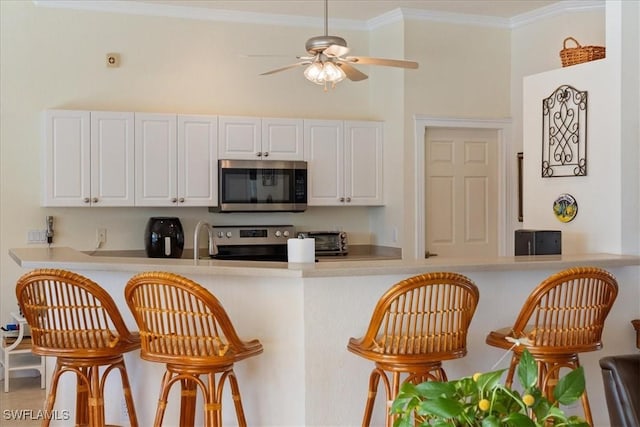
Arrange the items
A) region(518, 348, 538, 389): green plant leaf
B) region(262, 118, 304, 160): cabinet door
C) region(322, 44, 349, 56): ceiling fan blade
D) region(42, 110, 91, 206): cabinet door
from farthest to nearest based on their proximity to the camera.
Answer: region(262, 118, 304, 160): cabinet door
region(42, 110, 91, 206): cabinet door
region(322, 44, 349, 56): ceiling fan blade
region(518, 348, 538, 389): green plant leaf

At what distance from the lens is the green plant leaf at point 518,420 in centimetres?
111

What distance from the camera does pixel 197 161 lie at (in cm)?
585

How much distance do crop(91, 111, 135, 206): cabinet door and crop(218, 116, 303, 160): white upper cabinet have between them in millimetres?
695

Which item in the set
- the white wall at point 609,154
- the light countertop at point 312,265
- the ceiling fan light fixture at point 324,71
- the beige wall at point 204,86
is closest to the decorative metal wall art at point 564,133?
the white wall at point 609,154

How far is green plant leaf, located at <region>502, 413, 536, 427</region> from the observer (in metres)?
1.11

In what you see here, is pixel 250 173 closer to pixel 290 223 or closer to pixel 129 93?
pixel 290 223

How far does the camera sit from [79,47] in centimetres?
577

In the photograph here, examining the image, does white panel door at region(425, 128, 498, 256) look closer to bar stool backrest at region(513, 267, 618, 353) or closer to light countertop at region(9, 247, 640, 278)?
light countertop at region(9, 247, 640, 278)

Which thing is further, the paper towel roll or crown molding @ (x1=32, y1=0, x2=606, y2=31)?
crown molding @ (x1=32, y1=0, x2=606, y2=31)

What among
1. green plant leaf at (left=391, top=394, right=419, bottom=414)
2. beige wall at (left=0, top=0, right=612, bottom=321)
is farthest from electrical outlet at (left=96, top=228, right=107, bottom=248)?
green plant leaf at (left=391, top=394, right=419, bottom=414)

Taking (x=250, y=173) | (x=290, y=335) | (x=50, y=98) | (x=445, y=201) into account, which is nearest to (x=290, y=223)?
(x=250, y=173)

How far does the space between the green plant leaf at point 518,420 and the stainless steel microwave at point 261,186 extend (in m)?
4.85

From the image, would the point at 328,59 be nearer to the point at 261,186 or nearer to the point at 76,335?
the point at 76,335

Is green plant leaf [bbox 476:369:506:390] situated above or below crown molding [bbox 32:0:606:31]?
below
